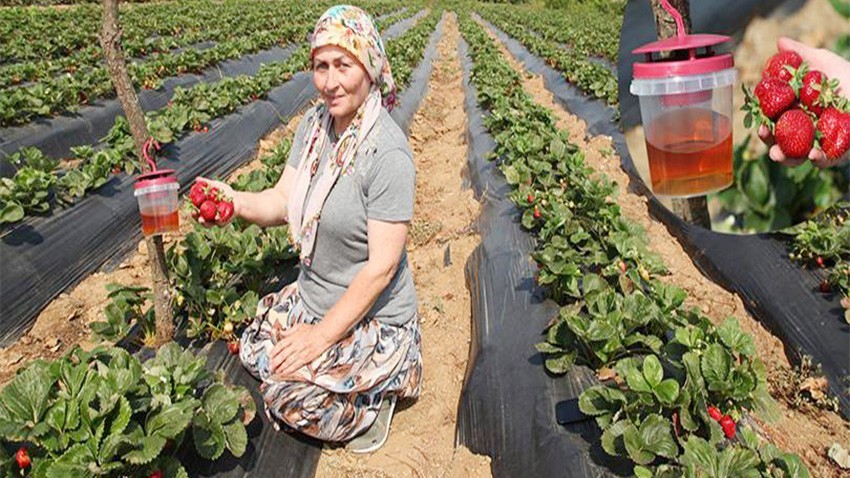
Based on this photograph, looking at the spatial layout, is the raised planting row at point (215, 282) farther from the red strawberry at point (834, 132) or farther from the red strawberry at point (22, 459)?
the red strawberry at point (834, 132)

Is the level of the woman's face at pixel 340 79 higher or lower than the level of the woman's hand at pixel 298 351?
higher

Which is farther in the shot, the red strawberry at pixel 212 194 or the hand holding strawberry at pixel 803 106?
the red strawberry at pixel 212 194

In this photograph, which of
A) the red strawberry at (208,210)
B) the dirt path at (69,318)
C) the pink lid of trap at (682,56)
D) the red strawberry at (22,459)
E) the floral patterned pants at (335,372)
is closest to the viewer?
the pink lid of trap at (682,56)

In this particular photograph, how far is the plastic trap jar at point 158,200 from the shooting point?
7.42 ft

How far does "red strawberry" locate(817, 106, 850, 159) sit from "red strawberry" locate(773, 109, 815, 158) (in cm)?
1

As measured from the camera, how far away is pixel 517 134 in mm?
6258

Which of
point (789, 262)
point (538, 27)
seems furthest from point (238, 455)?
point (538, 27)

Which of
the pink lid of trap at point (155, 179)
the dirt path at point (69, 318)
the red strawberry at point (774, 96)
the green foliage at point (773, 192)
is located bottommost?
the dirt path at point (69, 318)

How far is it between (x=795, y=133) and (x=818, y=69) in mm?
68

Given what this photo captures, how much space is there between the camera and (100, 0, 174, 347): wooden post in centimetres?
234

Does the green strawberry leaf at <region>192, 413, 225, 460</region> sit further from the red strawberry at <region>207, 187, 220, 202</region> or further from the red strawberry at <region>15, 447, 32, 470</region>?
the red strawberry at <region>207, 187, 220, 202</region>

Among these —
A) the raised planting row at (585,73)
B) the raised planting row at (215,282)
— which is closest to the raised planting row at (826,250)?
the raised planting row at (215,282)

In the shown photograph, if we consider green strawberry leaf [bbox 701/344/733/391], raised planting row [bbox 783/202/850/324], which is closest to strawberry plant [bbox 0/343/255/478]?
green strawberry leaf [bbox 701/344/733/391]

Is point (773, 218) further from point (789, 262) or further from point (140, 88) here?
point (140, 88)
